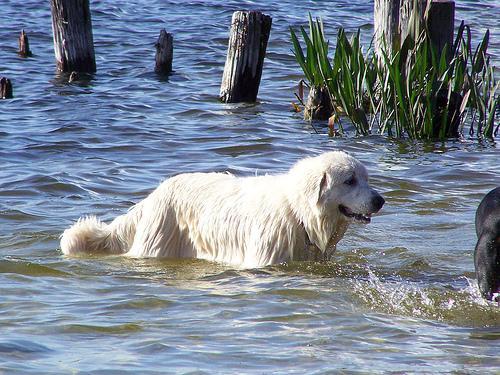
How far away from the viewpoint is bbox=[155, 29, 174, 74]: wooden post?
682 inches

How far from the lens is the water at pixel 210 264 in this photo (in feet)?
18.3

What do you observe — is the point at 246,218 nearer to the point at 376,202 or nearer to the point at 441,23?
the point at 376,202

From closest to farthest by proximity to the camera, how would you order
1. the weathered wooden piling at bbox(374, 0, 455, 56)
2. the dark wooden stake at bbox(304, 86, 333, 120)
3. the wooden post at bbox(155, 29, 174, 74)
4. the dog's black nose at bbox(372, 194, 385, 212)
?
the dog's black nose at bbox(372, 194, 385, 212), the weathered wooden piling at bbox(374, 0, 455, 56), the dark wooden stake at bbox(304, 86, 333, 120), the wooden post at bbox(155, 29, 174, 74)

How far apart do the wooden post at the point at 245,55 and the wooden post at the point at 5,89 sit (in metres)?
3.34

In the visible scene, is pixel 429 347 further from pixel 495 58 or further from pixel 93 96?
→ pixel 495 58

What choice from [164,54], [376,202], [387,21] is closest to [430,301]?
[376,202]

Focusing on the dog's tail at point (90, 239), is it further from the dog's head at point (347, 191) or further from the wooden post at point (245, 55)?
the wooden post at point (245, 55)

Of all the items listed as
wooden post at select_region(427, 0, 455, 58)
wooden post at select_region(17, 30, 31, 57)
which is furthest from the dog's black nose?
wooden post at select_region(17, 30, 31, 57)

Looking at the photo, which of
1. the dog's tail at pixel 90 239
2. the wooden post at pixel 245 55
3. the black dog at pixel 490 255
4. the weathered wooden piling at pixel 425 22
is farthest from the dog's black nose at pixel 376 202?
the wooden post at pixel 245 55

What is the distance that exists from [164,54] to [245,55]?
343 cm

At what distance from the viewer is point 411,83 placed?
1148cm

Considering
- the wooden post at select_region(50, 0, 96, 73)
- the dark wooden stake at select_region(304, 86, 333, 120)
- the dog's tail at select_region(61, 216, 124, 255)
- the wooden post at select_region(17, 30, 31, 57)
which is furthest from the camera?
the wooden post at select_region(17, 30, 31, 57)

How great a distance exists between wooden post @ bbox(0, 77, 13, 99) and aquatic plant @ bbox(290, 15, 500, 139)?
209 inches

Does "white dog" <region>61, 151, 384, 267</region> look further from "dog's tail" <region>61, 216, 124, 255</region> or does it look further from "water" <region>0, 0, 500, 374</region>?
"water" <region>0, 0, 500, 374</region>
